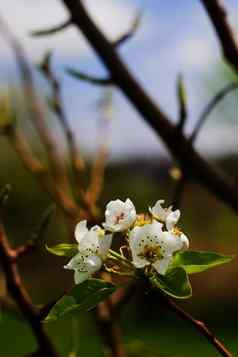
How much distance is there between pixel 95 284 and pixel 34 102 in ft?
3.33

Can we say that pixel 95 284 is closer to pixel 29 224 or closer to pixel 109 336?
pixel 109 336

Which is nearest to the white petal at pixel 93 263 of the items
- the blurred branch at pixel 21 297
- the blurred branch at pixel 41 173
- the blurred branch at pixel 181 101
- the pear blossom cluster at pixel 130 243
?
the pear blossom cluster at pixel 130 243

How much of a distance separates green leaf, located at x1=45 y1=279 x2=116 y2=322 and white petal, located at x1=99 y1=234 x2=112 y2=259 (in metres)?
0.03

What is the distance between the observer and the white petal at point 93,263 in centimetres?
70

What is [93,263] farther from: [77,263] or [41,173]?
[41,173]

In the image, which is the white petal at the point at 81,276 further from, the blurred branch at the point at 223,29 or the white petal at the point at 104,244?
the blurred branch at the point at 223,29

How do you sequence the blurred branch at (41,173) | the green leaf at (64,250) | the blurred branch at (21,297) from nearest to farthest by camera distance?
1. the green leaf at (64,250)
2. the blurred branch at (21,297)
3. the blurred branch at (41,173)

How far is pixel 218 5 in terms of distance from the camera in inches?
41.9

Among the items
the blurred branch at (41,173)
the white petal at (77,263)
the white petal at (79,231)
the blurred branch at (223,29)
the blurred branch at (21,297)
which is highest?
the white petal at (79,231)

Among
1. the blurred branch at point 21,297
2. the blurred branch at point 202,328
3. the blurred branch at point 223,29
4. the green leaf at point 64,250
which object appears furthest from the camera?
the blurred branch at point 223,29

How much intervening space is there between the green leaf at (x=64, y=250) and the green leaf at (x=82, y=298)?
5 cm

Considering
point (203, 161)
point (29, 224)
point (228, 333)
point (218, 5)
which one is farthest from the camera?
point (29, 224)

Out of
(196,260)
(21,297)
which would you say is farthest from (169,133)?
(196,260)

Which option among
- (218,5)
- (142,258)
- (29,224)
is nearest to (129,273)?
(142,258)
